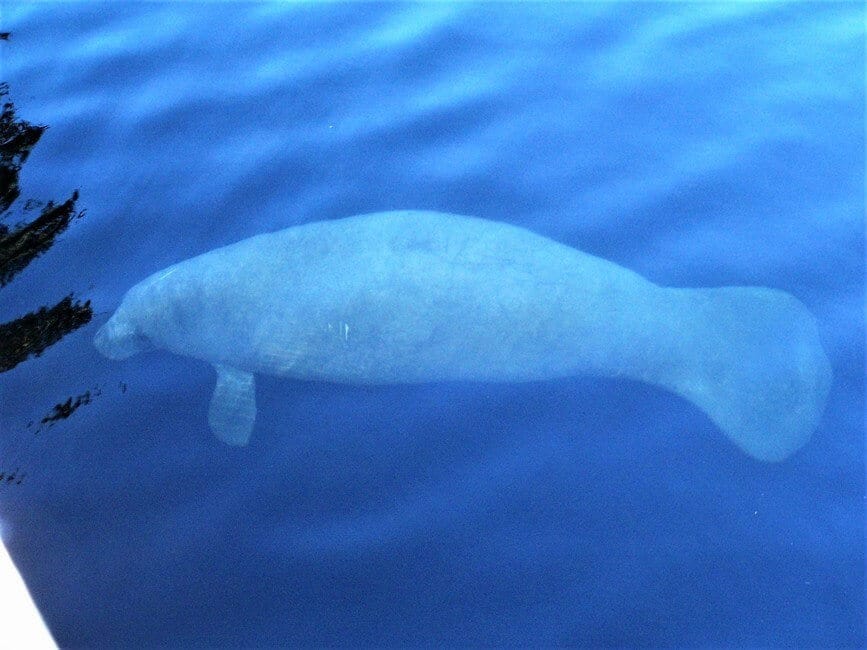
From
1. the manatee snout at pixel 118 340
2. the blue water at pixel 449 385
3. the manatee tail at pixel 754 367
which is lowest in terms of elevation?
the manatee tail at pixel 754 367

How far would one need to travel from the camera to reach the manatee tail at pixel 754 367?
4.57 m

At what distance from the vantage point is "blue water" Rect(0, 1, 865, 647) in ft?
13.2

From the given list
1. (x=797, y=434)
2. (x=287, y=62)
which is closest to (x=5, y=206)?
(x=287, y=62)

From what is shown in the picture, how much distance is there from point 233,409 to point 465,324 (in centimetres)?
133

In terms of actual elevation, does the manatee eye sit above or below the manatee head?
below

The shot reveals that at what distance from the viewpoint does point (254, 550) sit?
4258 millimetres

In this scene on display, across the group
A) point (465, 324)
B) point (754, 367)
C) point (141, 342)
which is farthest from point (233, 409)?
point (754, 367)

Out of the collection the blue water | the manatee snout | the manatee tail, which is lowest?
the manatee tail

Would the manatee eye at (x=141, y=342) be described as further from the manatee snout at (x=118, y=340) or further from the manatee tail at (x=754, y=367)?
the manatee tail at (x=754, y=367)

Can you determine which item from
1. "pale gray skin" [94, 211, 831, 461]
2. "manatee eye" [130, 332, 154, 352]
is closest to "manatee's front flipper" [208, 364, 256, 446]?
"pale gray skin" [94, 211, 831, 461]

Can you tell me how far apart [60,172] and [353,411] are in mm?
3161

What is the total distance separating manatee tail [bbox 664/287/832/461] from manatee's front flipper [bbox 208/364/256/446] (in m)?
2.26

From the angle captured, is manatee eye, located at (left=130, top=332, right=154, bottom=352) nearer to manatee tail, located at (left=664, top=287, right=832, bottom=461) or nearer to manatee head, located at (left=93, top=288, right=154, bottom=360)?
manatee head, located at (left=93, top=288, right=154, bottom=360)

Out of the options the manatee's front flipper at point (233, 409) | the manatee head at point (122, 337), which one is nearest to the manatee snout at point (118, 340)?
the manatee head at point (122, 337)
